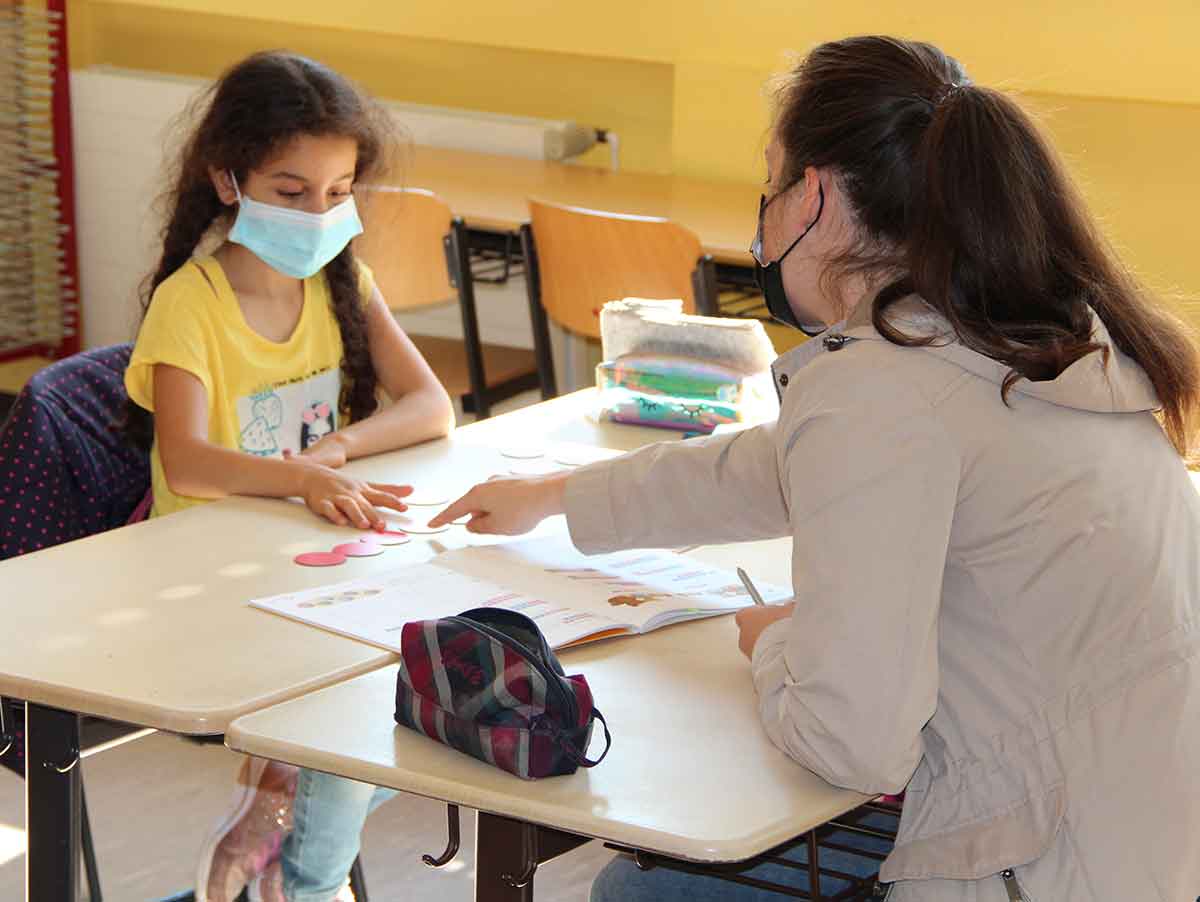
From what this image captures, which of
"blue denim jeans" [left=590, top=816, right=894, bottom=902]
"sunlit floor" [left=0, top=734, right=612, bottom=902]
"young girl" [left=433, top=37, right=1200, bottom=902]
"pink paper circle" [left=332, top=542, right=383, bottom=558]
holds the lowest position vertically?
"sunlit floor" [left=0, top=734, right=612, bottom=902]

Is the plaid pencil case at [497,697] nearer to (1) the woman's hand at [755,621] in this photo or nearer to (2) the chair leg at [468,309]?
(1) the woman's hand at [755,621]

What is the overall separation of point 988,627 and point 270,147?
1.33 meters

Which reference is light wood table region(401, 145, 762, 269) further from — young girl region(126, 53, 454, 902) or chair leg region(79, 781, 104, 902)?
chair leg region(79, 781, 104, 902)

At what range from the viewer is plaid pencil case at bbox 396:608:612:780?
1.19m

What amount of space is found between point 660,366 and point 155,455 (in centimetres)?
67

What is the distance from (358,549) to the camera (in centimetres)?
172

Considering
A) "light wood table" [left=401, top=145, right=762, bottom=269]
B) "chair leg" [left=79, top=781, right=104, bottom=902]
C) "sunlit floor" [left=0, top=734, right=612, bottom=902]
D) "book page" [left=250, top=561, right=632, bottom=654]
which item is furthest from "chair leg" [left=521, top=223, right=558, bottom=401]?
"book page" [left=250, top=561, right=632, bottom=654]

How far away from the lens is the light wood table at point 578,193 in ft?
12.0

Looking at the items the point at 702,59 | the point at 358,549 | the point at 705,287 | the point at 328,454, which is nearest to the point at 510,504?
the point at 358,549

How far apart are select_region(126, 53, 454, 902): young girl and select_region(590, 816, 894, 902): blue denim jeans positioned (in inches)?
23.6

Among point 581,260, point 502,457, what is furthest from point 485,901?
point 581,260

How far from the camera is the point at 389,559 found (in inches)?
67.2

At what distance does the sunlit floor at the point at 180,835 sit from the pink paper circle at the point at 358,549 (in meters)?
0.85

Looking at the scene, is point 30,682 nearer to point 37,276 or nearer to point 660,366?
point 660,366
